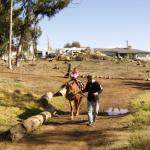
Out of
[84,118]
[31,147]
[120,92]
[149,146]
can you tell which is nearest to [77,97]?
[84,118]

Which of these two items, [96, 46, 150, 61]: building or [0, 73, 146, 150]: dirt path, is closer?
[0, 73, 146, 150]: dirt path

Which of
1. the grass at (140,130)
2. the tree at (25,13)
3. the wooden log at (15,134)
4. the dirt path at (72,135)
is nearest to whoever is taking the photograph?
the grass at (140,130)

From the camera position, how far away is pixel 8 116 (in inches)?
809

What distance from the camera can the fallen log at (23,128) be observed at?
1588 centimetres

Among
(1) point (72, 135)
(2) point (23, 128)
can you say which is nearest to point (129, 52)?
(1) point (72, 135)

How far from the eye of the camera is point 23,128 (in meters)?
16.6

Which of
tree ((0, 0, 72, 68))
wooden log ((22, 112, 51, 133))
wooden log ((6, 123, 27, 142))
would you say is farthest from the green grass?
tree ((0, 0, 72, 68))

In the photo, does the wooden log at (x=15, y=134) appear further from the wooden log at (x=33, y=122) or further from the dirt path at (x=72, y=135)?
the wooden log at (x=33, y=122)

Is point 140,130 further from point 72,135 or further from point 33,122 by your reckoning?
point 33,122

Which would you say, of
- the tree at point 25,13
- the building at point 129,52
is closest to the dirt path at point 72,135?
the tree at point 25,13

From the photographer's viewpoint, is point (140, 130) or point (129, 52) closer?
point (140, 130)

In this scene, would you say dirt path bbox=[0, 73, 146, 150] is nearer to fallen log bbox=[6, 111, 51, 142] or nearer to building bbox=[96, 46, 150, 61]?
fallen log bbox=[6, 111, 51, 142]

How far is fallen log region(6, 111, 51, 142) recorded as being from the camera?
52.1ft

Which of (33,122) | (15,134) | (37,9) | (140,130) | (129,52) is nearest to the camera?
(15,134)
